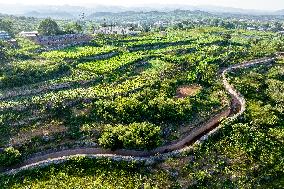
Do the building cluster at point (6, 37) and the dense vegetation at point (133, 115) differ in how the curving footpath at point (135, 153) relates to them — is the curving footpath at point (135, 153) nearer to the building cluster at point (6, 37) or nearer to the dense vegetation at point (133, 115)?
the dense vegetation at point (133, 115)

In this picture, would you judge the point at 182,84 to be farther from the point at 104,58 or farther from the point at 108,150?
the point at 108,150

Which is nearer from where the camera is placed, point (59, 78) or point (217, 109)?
point (217, 109)

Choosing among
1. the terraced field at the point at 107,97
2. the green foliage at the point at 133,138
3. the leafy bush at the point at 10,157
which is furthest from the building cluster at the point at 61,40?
the leafy bush at the point at 10,157

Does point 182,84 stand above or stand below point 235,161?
above

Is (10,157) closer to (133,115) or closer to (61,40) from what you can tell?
(133,115)

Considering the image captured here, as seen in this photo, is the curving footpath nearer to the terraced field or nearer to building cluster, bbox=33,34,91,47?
the terraced field

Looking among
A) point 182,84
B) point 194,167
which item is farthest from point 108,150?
point 182,84

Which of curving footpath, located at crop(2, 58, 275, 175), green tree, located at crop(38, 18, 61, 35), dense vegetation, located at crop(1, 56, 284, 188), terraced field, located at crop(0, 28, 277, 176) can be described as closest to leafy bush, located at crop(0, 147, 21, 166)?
curving footpath, located at crop(2, 58, 275, 175)
